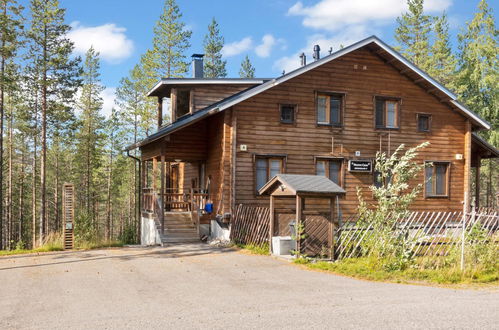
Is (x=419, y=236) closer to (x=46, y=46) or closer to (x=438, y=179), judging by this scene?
(x=438, y=179)

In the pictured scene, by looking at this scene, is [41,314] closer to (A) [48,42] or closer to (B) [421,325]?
(B) [421,325]

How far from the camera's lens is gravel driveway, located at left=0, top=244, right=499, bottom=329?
8219 mm

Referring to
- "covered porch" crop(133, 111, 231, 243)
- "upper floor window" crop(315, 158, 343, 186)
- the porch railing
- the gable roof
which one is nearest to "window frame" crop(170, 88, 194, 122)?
the gable roof

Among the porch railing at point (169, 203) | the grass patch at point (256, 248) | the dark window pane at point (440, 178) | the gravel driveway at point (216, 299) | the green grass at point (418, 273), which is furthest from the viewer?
the dark window pane at point (440, 178)

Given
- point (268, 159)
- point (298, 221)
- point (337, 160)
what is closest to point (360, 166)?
point (337, 160)

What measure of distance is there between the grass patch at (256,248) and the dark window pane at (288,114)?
588 centimetres

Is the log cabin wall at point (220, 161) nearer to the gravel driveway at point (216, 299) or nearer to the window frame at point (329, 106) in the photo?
the window frame at point (329, 106)

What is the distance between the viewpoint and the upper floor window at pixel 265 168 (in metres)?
21.2

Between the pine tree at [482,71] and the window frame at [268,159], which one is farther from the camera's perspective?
the pine tree at [482,71]

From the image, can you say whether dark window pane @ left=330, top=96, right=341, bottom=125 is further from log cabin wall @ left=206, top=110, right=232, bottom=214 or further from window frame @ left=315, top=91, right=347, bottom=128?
log cabin wall @ left=206, top=110, right=232, bottom=214

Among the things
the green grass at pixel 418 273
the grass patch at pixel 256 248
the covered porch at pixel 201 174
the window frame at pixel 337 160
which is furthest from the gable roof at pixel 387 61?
the green grass at pixel 418 273

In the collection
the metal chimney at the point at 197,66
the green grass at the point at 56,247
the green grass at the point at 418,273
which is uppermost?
the metal chimney at the point at 197,66

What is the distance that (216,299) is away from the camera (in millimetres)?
10070

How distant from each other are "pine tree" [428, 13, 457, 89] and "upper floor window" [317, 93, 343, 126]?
77.3 feet
